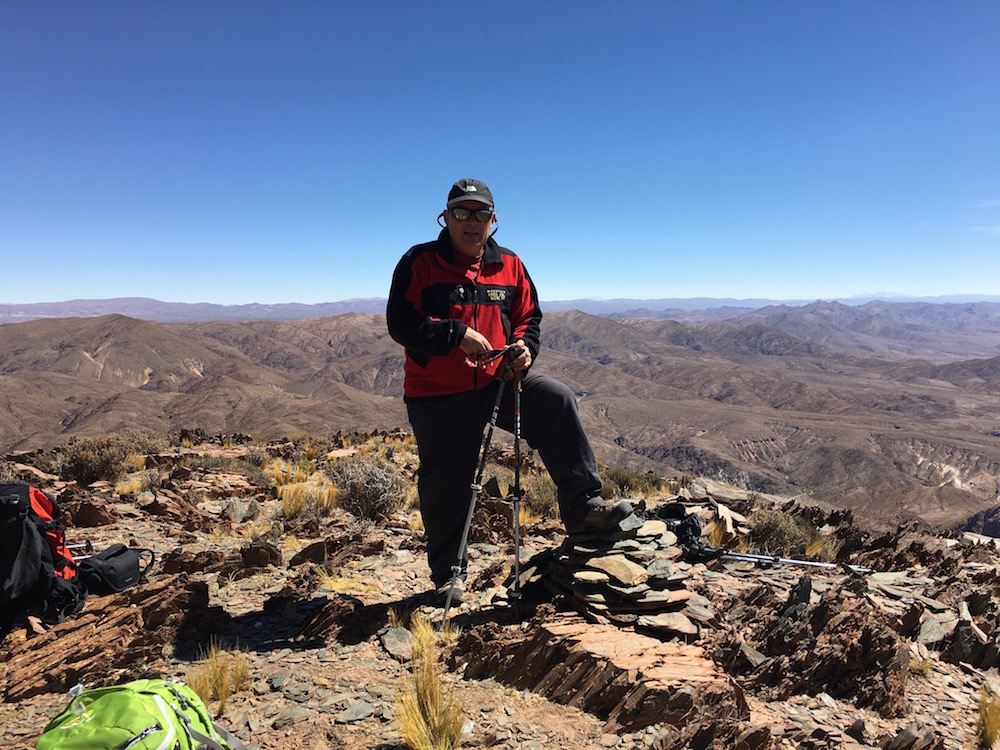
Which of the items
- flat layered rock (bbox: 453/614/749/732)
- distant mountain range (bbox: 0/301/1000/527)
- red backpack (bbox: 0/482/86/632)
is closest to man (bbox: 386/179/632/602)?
flat layered rock (bbox: 453/614/749/732)

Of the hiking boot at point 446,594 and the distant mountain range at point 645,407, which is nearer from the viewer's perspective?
the hiking boot at point 446,594

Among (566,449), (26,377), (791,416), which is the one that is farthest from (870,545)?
(26,377)

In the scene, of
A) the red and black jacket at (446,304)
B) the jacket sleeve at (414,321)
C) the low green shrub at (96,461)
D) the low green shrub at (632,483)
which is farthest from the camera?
the low green shrub at (632,483)

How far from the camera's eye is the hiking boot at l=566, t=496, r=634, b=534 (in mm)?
3594

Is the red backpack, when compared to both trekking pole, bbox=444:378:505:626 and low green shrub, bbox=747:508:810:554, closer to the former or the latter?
trekking pole, bbox=444:378:505:626

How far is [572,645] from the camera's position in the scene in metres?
2.89

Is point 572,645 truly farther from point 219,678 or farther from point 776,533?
point 776,533

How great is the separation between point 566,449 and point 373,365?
601ft

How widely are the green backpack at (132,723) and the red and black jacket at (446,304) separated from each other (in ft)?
6.77

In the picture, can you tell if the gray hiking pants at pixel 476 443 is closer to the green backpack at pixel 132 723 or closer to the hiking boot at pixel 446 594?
the hiking boot at pixel 446 594

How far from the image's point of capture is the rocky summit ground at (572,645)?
8.26 ft

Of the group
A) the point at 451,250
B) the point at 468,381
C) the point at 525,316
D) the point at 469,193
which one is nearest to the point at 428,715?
the point at 468,381

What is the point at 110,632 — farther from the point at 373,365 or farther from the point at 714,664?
the point at 373,365

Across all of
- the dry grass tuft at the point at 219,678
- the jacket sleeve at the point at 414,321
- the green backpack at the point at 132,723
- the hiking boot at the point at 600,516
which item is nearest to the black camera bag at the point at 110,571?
the dry grass tuft at the point at 219,678
